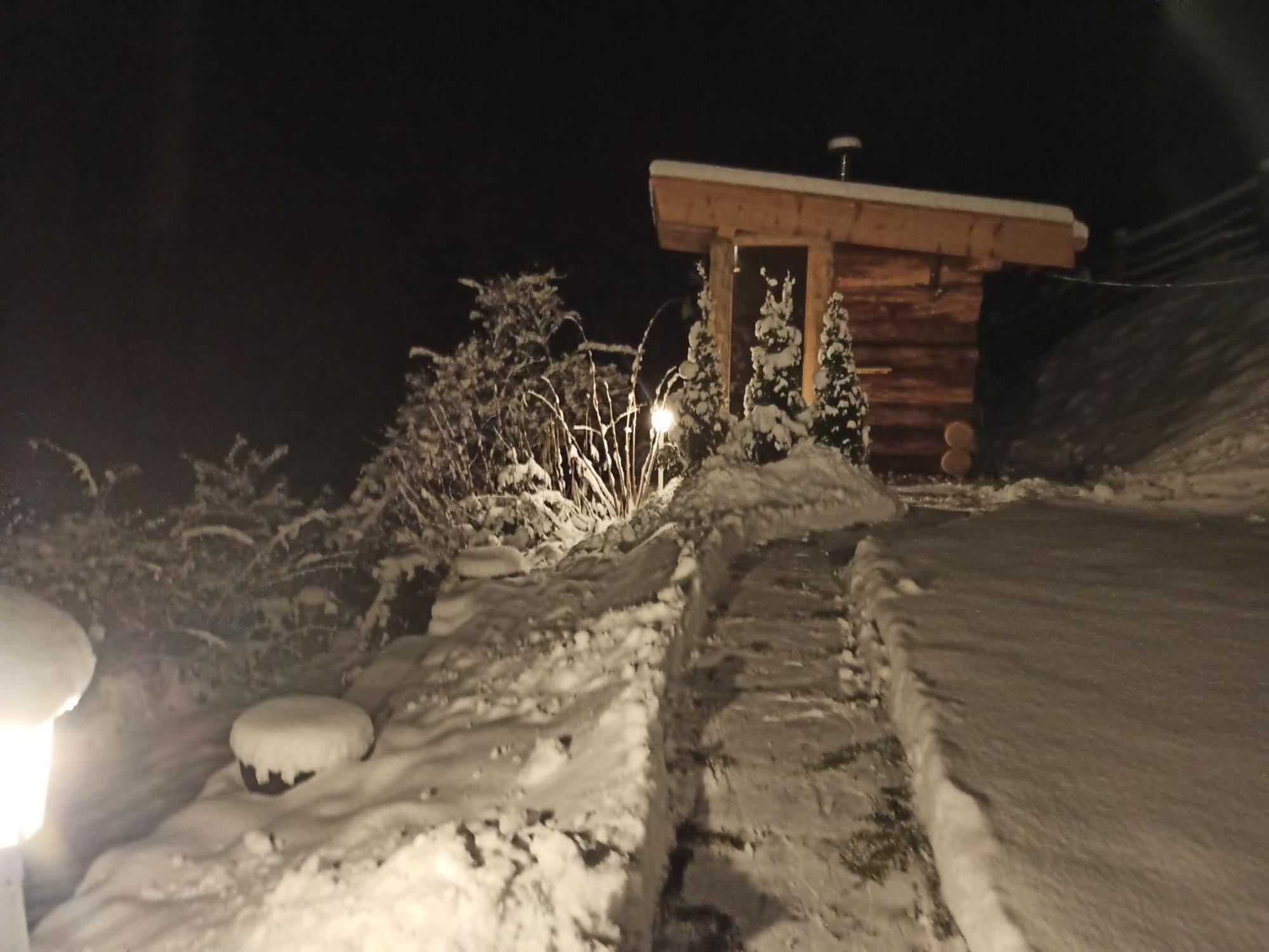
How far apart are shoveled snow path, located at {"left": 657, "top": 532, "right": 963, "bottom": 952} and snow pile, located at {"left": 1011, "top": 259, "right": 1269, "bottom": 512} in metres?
4.30

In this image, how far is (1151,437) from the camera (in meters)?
9.67

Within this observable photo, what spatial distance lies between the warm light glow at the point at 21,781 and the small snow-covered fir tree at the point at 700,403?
6475 mm

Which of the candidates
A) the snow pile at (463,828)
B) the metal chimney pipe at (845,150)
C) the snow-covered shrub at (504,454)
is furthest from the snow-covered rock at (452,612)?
the metal chimney pipe at (845,150)

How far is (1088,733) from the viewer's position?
3020 mm

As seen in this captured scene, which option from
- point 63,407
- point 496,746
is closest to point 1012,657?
point 496,746

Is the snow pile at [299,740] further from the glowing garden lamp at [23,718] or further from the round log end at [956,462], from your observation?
the round log end at [956,462]

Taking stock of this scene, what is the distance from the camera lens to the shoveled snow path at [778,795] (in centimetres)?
255

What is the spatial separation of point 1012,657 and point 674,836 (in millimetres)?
1664

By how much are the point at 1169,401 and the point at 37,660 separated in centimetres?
1150

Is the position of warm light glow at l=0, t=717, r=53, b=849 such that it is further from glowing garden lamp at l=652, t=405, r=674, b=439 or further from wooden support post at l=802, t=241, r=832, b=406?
wooden support post at l=802, t=241, r=832, b=406

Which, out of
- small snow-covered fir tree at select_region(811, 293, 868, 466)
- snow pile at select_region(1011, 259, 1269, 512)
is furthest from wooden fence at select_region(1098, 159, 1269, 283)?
small snow-covered fir tree at select_region(811, 293, 868, 466)

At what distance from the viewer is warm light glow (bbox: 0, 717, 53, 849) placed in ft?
7.41

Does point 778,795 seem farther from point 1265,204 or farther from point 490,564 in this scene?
point 1265,204

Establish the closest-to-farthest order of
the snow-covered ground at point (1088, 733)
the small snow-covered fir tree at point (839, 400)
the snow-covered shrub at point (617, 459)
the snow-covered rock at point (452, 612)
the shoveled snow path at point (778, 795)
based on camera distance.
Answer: the snow-covered ground at point (1088, 733), the shoveled snow path at point (778, 795), the snow-covered rock at point (452, 612), the snow-covered shrub at point (617, 459), the small snow-covered fir tree at point (839, 400)
